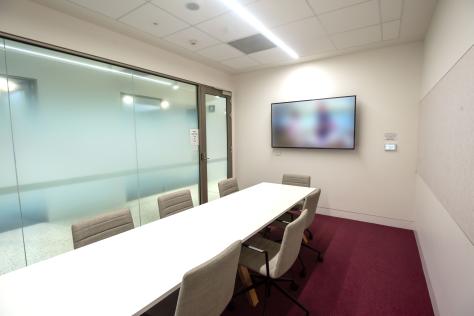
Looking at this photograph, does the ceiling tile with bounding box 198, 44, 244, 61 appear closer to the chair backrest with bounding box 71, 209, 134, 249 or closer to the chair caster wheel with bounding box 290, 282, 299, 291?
the chair backrest with bounding box 71, 209, 134, 249

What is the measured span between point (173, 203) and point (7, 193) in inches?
62.7

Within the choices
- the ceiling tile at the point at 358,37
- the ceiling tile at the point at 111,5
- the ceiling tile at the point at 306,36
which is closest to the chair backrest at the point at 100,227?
the ceiling tile at the point at 111,5

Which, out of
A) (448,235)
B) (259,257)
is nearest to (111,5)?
(259,257)

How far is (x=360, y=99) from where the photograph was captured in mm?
3779

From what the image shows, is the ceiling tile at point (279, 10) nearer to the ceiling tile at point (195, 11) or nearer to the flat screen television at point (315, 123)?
the ceiling tile at point (195, 11)

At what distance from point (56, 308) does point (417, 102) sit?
4459mm

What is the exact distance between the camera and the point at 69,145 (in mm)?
2676

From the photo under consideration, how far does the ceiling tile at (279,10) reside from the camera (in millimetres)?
2361

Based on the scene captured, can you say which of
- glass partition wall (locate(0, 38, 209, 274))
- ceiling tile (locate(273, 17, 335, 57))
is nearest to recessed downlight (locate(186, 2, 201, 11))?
ceiling tile (locate(273, 17, 335, 57))

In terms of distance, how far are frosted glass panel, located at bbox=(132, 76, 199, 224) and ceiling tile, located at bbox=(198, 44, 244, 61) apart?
673 mm

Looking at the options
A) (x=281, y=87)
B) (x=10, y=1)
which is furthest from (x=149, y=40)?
(x=281, y=87)

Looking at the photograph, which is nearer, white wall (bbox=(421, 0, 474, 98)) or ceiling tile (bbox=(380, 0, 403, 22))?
white wall (bbox=(421, 0, 474, 98))

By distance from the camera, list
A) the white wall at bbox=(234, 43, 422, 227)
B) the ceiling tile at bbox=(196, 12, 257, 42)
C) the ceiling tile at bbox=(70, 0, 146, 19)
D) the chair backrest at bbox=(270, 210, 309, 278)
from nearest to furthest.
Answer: the chair backrest at bbox=(270, 210, 309, 278) < the ceiling tile at bbox=(70, 0, 146, 19) < the ceiling tile at bbox=(196, 12, 257, 42) < the white wall at bbox=(234, 43, 422, 227)

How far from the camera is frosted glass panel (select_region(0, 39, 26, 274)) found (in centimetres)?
219
